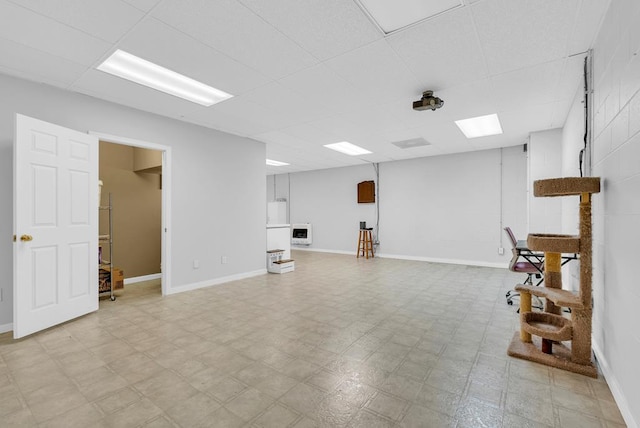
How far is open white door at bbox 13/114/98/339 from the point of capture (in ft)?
8.67

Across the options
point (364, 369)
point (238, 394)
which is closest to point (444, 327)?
point (364, 369)

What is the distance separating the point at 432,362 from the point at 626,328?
3.81 ft

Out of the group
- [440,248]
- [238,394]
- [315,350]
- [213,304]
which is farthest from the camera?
[440,248]

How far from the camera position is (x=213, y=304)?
3.69 m

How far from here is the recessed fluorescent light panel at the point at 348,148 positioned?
232 inches

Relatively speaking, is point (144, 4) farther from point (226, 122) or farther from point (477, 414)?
point (477, 414)

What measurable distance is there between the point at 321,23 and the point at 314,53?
0.40m

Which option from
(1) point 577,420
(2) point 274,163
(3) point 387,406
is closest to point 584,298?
(1) point 577,420

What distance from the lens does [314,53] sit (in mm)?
2500

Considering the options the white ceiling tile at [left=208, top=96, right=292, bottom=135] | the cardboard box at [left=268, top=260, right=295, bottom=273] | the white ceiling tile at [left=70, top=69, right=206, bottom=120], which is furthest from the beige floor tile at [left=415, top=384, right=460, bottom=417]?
the cardboard box at [left=268, top=260, right=295, bottom=273]

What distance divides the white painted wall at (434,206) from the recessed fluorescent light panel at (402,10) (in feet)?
17.1

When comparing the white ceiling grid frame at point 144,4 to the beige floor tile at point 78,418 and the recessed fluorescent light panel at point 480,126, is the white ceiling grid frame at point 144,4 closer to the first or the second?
the beige floor tile at point 78,418

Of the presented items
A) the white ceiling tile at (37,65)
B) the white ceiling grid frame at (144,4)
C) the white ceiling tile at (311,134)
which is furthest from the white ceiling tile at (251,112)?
the white ceiling grid frame at (144,4)

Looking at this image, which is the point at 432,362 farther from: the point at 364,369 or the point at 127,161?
the point at 127,161
